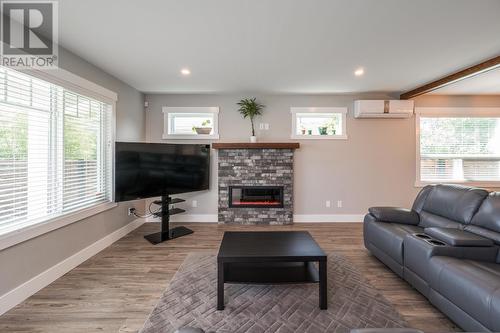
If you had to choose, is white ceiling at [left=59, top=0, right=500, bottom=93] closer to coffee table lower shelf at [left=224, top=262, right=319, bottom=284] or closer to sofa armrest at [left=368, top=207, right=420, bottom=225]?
sofa armrest at [left=368, top=207, right=420, bottom=225]

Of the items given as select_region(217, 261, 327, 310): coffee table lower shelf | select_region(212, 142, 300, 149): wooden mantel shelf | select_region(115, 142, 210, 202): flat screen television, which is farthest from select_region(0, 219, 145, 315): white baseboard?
select_region(212, 142, 300, 149): wooden mantel shelf

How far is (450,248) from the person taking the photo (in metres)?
1.99

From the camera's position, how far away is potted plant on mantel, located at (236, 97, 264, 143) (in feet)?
14.9

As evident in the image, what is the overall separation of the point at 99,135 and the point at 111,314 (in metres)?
2.49

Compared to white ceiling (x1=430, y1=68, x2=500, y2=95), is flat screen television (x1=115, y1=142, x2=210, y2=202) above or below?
below

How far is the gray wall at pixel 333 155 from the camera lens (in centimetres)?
470

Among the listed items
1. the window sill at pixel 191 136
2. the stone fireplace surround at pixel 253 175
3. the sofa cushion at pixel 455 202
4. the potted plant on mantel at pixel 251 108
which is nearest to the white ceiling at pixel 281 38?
the potted plant on mantel at pixel 251 108

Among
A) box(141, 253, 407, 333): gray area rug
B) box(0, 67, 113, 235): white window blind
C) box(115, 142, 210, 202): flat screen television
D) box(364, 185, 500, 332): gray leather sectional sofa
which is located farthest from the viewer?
box(115, 142, 210, 202): flat screen television

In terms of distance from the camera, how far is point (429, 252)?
6.59 ft

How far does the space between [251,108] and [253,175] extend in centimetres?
131

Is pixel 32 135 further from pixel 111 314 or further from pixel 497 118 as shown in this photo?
pixel 497 118

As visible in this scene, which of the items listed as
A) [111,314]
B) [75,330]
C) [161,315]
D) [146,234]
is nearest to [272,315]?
[161,315]

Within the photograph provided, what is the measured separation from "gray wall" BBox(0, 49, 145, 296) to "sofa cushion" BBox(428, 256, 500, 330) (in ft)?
12.0

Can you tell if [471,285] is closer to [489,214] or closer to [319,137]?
[489,214]
